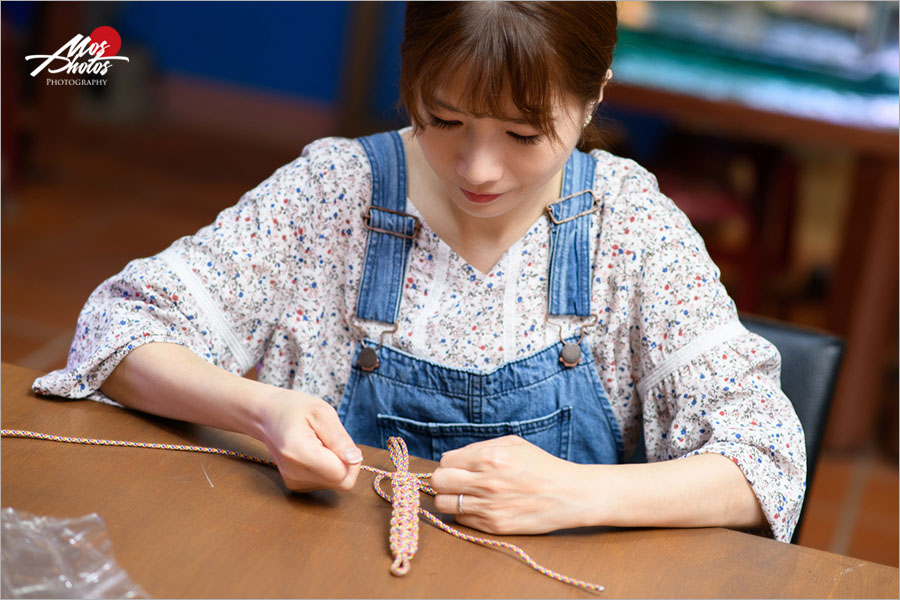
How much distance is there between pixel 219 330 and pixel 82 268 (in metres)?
2.38

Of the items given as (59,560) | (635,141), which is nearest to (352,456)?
(59,560)

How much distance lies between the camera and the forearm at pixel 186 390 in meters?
1.08

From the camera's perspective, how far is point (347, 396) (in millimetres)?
1325

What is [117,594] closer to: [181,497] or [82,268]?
[181,497]

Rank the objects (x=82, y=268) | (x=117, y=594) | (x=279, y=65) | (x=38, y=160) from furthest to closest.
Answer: (x=279, y=65) < (x=38, y=160) < (x=82, y=268) < (x=117, y=594)

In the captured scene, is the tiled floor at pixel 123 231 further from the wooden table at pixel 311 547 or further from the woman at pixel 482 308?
the wooden table at pixel 311 547

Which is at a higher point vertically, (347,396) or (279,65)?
(279,65)

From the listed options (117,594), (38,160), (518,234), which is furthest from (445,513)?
(38,160)

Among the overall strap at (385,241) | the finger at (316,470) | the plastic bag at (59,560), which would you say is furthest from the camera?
the overall strap at (385,241)

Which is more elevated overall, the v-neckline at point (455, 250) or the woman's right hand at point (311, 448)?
the v-neckline at point (455, 250)

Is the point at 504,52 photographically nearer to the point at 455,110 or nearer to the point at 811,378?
the point at 455,110

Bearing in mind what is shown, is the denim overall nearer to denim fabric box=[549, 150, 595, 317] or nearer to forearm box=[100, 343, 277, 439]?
denim fabric box=[549, 150, 595, 317]

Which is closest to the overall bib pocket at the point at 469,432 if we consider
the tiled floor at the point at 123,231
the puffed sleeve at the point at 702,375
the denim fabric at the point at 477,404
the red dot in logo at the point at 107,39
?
the denim fabric at the point at 477,404

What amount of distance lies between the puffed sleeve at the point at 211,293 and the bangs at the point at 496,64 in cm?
31
